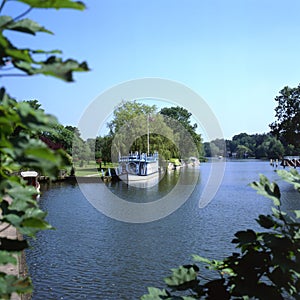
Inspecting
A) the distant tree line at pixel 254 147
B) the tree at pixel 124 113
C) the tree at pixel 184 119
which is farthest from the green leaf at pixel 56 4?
the distant tree line at pixel 254 147

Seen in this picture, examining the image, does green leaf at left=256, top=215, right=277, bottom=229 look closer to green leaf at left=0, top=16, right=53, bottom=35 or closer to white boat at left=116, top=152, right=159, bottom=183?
green leaf at left=0, top=16, right=53, bottom=35

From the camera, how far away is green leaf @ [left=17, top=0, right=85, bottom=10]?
93 centimetres

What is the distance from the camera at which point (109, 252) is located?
32.9 ft

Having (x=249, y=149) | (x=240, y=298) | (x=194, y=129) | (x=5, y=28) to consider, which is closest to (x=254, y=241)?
(x=240, y=298)

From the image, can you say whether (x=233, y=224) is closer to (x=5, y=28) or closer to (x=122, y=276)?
(x=122, y=276)

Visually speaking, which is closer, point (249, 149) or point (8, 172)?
point (8, 172)

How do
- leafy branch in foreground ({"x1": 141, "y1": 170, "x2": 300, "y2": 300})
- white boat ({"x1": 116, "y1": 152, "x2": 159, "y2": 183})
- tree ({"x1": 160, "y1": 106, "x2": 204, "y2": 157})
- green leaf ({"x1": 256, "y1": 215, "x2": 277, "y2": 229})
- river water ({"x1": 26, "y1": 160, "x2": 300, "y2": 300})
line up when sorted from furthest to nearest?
tree ({"x1": 160, "y1": 106, "x2": 204, "y2": 157})
white boat ({"x1": 116, "y1": 152, "x2": 159, "y2": 183})
river water ({"x1": 26, "y1": 160, "x2": 300, "y2": 300})
green leaf ({"x1": 256, "y1": 215, "x2": 277, "y2": 229})
leafy branch in foreground ({"x1": 141, "y1": 170, "x2": 300, "y2": 300})

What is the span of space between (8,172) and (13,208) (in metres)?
0.21

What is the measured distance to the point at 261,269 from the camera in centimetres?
151

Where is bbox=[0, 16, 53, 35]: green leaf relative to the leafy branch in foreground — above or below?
above

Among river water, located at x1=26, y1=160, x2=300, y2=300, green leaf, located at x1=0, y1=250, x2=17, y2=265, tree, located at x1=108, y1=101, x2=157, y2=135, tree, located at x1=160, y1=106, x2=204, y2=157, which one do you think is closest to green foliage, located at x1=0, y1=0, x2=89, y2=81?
green leaf, located at x1=0, y1=250, x2=17, y2=265

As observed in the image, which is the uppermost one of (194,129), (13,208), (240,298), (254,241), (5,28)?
(194,129)

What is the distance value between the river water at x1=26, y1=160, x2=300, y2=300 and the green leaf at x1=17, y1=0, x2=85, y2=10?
22.0 feet

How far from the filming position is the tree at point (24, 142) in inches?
35.2
